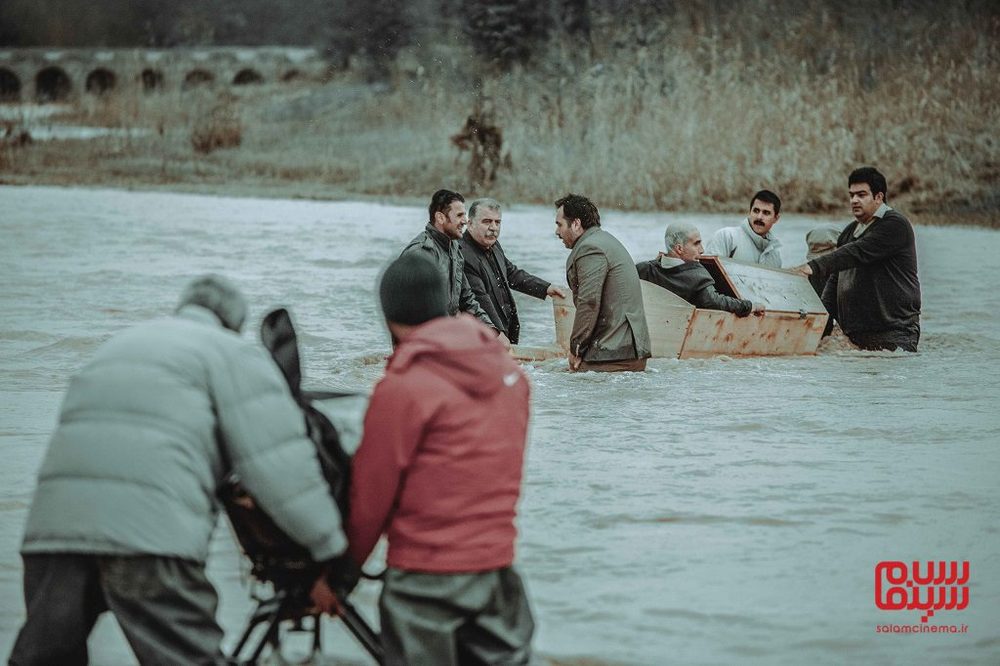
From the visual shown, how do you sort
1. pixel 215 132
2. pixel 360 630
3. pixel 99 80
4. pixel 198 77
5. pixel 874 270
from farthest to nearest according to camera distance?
pixel 99 80, pixel 198 77, pixel 215 132, pixel 874 270, pixel 360 630

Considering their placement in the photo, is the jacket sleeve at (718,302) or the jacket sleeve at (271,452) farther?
the jacket sleeve at (718,302)

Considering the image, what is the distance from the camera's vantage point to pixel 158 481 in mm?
3391

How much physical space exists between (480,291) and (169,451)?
6015 millimetres

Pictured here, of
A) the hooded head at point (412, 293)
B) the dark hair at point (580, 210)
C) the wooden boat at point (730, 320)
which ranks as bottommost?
the wooden boat at point (730, 320)

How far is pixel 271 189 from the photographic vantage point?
36688mm

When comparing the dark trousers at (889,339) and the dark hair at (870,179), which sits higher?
the dark hair at (870,179)

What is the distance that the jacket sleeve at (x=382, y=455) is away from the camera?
3.40 m

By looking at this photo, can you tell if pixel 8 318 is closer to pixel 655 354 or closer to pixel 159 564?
pixel 655 354

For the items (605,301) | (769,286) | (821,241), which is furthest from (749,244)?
(605,301)

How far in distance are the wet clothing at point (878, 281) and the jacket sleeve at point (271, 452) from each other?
7.56 meters

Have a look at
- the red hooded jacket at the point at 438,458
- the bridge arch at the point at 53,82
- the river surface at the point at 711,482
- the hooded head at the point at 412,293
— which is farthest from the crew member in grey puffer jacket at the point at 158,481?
the bridge arch at the point at 53,82

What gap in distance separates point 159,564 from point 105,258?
718 inches

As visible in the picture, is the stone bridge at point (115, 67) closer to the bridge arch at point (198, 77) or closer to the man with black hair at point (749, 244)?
the bridge arch at point (198, 77)

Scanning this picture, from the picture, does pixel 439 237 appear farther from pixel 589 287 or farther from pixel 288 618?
pixel 288 618
